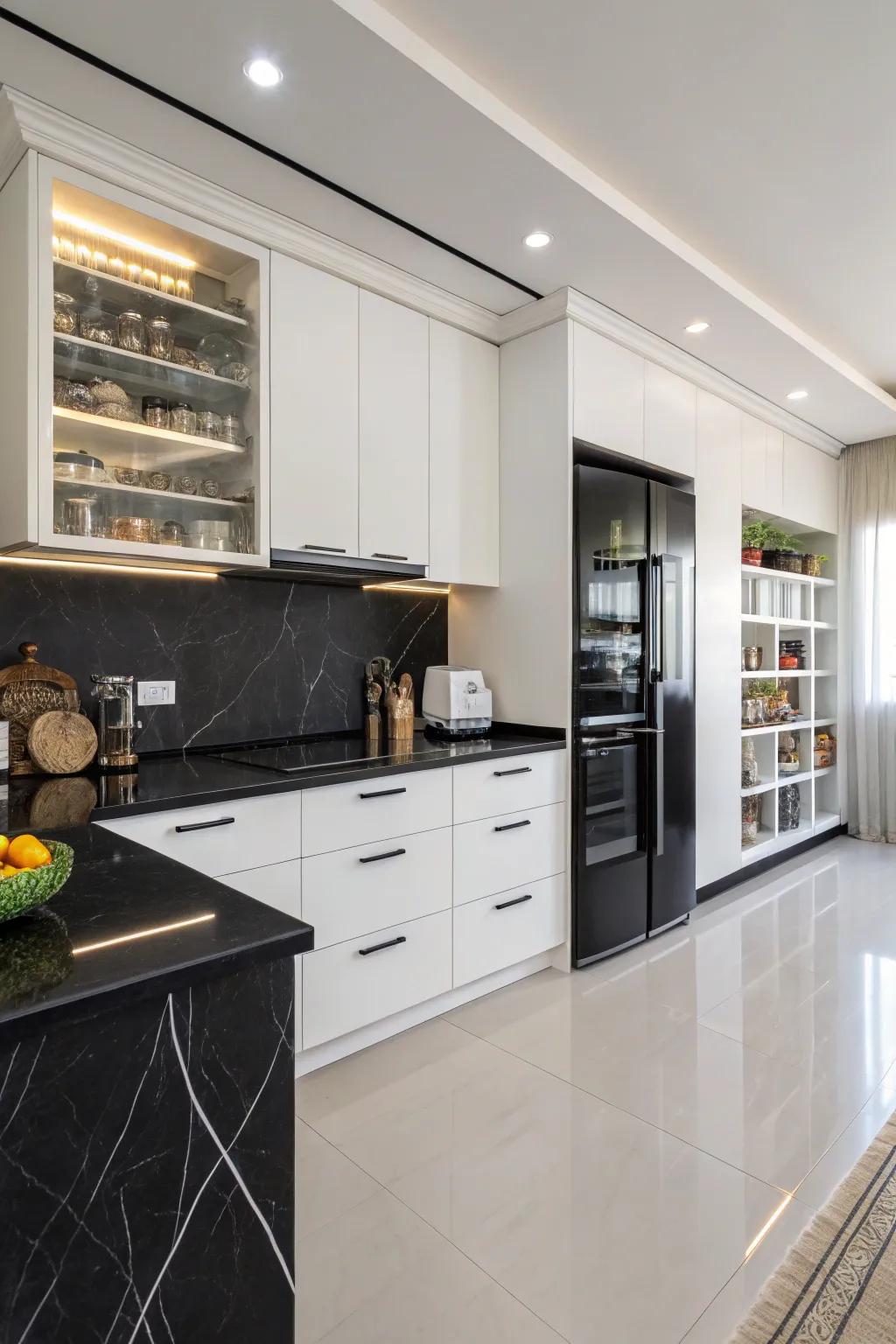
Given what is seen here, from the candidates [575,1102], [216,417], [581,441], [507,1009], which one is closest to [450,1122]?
[575,1102]

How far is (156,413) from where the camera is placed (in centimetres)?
233

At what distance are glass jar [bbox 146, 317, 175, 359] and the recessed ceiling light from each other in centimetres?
73

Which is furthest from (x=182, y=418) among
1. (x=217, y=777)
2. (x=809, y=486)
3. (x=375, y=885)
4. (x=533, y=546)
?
(x=809, y=486)

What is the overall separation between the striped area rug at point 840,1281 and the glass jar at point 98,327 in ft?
9.09

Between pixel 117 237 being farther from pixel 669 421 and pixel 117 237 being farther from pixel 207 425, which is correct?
pixel 669 421

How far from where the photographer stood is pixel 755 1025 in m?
2.56

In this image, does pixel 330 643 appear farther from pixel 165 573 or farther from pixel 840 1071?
pixel 840 1071

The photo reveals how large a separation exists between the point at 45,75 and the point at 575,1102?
2.92 metres

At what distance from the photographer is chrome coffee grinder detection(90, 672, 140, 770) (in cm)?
233

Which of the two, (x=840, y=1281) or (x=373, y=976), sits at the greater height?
(x=373, y=976)

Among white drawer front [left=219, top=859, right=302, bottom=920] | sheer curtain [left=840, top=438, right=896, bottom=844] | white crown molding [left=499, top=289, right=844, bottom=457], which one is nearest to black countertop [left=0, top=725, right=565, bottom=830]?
white drawer front [left=219, top=859, right=302, bottom=920]

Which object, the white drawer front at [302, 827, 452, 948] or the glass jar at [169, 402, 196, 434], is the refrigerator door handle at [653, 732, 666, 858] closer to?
the white drawer front at [302, 827, 452, 948]

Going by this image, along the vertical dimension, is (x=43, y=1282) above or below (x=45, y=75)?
below

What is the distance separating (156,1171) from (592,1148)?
54.0 inches
